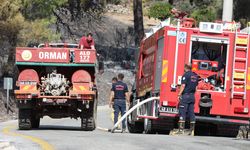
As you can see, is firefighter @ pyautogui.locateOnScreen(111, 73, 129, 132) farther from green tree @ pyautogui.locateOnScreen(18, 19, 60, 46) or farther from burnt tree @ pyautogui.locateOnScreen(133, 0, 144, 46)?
burnt tree @ pyautogui.locateOnScreen(133, 0, 144, 46)

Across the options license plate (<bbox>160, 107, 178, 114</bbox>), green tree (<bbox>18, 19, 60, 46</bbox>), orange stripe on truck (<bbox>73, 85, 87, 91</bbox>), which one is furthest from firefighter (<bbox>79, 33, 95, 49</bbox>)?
green tree (<bbox>18, 19, 60, 46</bbox>)

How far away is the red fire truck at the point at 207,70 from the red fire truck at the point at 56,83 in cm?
211

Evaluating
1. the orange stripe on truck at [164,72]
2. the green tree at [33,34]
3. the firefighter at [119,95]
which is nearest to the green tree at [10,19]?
the green tree at [33,34]

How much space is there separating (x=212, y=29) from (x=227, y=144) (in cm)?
417

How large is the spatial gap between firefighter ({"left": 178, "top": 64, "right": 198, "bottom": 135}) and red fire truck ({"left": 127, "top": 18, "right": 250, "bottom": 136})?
39 centimetres

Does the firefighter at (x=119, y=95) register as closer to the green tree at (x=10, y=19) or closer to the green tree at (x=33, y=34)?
the green tree at (x=10, y=19)

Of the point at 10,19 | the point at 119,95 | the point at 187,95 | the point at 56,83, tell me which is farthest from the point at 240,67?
the point at 10,19

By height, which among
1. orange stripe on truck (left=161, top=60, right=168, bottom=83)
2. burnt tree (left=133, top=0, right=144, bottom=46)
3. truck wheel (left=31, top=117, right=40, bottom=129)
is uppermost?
burnt tree (left=133, top=0, right=144, bottom=46)

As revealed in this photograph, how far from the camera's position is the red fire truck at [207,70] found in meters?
17.1

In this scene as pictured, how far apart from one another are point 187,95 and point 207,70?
1404 mm

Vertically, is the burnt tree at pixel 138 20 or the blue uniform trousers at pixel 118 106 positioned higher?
the burnt tree at pixel 138 20

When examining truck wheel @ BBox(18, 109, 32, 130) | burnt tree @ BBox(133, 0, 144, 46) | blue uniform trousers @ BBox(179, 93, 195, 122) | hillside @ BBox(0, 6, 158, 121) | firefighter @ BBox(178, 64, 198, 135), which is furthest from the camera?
hillside @ BBox(0, 6, 158, 121)

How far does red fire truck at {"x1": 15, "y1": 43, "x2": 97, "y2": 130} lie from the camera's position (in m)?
18.4

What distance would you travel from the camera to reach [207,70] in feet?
58.2
